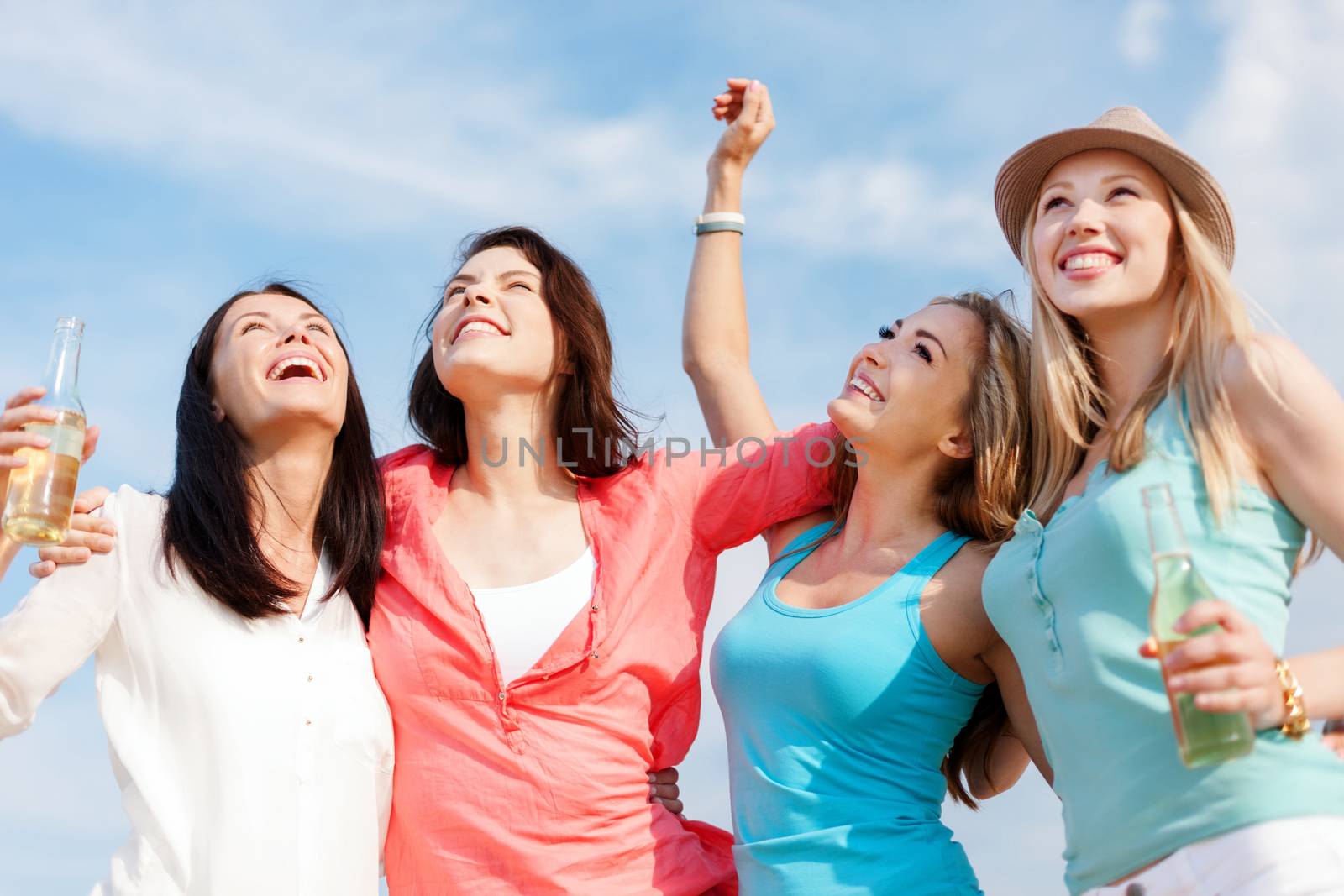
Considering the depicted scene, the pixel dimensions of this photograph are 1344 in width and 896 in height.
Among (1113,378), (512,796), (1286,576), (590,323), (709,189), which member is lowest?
(512,796)

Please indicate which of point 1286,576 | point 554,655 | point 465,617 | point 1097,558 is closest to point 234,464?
point 465,617

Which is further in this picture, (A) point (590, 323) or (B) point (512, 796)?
(A) point (590, 323)

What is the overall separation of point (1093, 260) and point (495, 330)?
2.48m

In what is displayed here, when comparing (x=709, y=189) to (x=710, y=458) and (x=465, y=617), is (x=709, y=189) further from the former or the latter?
(x=465, y=617)

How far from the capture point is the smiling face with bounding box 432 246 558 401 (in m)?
5.42

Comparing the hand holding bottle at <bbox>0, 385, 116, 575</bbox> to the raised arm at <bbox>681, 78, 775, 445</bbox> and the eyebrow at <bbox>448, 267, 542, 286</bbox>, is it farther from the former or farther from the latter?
the raised arm at <bbox>681, 78, 775, 445</bbox>

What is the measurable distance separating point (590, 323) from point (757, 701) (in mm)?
2032

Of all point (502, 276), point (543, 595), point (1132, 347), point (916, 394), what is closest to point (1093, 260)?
point (1132, 347)

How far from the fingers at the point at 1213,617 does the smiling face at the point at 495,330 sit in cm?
319

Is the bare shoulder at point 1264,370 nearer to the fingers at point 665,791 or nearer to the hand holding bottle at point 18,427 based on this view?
the fingers at point 665,791

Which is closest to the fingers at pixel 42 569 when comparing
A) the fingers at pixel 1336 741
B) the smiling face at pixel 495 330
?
the smiling face at pixel 495 330

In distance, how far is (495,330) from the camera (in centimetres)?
554

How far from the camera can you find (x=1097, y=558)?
3.73 meters

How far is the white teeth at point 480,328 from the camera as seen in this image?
5.50m
